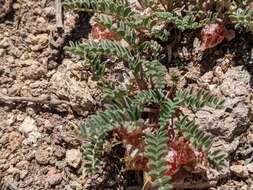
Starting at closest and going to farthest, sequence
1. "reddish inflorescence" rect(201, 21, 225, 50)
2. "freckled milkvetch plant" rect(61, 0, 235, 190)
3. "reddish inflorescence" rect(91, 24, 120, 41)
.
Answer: "freckled milkvetch plant" rect(61, 0, 235, 190)
"reddish inflorescence" rect(201, 21, 225, 50)
"reddish inflorescence" rect(91, 24, 120, 41)

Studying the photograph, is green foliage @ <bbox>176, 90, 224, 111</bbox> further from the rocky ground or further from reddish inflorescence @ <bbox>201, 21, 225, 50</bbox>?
reddish inflorescence @ <bbox>201, 21, 225, 50</bbox>

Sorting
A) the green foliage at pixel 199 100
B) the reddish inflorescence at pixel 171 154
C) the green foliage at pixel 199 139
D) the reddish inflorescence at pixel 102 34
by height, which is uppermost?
the reddish inflorescence at pixel 102 34

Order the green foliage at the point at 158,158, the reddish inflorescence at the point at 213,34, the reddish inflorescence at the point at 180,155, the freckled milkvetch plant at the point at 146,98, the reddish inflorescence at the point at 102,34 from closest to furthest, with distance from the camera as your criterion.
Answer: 1. the green foliage at the point at 158,158
2. the freckled milkvetch plant at the point at 146,98
3. the reddish inflorescence at the point at 180,155
4. the reddish inflorescence at the point at 213,34
5. the reddish inflorescence at the point at 102,34

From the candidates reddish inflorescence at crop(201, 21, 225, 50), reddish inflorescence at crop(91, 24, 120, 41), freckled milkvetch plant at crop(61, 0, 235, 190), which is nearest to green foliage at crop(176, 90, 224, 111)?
freckled milkvetch plant at crop(61, 0, 235, 190)

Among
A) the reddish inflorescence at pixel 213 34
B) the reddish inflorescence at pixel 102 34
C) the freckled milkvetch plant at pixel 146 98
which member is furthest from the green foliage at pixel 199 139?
the reddish inflorescence at pixel 102 34

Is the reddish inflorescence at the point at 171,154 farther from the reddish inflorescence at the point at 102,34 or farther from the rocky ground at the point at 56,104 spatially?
the reddish inflorescence at the point at 102,34

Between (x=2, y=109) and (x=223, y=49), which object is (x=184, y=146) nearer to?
(x=223, y=49)

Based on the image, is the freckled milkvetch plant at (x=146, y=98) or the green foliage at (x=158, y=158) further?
the freckled milkvetch plant at (x=146, y=98)
